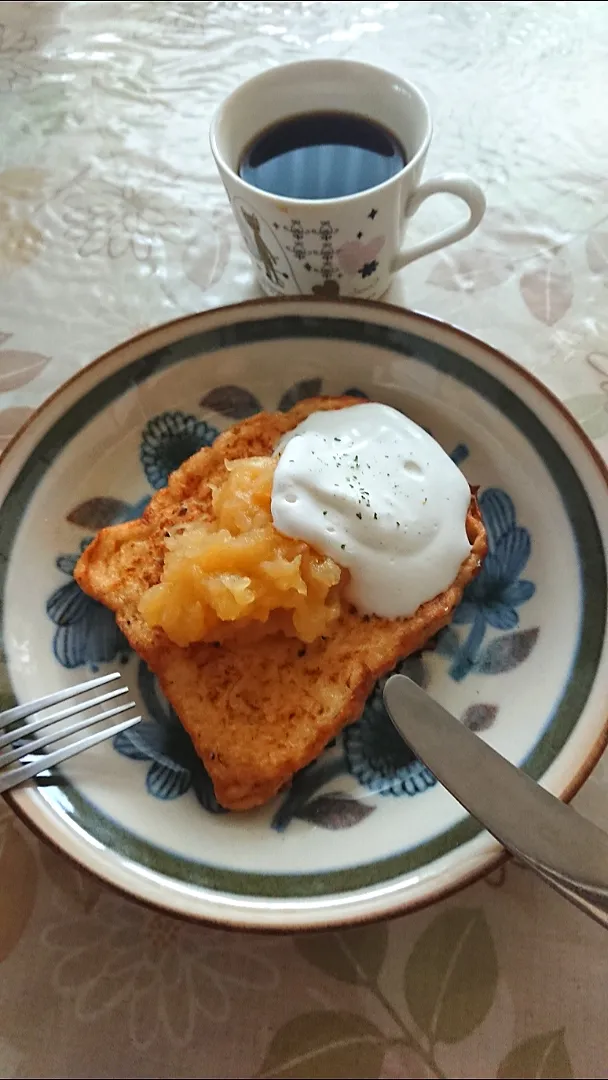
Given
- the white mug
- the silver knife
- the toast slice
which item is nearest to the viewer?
the silver knife

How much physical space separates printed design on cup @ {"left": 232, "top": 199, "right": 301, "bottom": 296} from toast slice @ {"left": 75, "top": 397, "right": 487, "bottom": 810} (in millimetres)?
417

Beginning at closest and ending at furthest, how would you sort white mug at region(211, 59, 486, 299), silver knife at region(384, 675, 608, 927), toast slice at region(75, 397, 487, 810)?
1. silver knife at region(384, 675, 608, 927)
2. toast slice at region(75, 397, 487, 810)
3. white mug at region(211, 59, 486, 299)

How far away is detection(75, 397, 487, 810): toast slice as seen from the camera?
0.98m

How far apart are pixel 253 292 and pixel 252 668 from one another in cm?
77

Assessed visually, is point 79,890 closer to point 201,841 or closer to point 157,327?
point 201,841

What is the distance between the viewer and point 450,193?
1251mm

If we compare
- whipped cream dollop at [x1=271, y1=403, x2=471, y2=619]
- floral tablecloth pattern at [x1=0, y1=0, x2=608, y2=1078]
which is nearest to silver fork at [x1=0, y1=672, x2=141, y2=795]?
floral tablecloth pattern at [x1=0, y1=0, x2=608, y2=1078]

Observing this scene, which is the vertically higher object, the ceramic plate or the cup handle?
the cup handle

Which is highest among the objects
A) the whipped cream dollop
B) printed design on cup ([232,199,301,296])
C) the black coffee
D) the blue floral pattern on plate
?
the black coffee

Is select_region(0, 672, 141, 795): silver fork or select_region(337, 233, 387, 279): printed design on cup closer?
select_region(0, 672, 141, 795): silver fork

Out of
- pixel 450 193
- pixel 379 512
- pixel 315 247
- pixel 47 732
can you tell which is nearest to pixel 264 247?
pixel 315 247

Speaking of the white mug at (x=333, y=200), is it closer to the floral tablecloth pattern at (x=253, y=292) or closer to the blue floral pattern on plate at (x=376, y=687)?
the floral tablecloth pattern at (x=253, y=292)

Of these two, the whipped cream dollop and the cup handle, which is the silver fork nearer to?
the whipped cream dollop

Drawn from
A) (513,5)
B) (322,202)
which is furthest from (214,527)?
(513,5)
